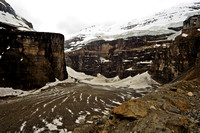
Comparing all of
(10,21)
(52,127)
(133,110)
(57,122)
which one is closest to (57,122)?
(57,122)

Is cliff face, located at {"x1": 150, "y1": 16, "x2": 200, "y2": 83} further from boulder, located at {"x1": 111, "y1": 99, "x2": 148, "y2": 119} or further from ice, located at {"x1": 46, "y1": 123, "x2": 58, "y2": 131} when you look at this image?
ice, located at {"x1": 46, "y1": 123, "x2": 58, "y2": 131}

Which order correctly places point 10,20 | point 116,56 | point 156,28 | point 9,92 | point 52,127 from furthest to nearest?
point 156,28
point 116,56
point 10,20
point 9,92
point 52,127

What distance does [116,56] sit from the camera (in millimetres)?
54844

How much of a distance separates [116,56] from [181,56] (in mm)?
36172

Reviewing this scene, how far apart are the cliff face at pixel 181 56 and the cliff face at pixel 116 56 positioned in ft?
41.2

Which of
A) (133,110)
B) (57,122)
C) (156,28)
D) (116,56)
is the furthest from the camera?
(156,28)

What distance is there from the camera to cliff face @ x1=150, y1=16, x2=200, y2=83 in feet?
56.8

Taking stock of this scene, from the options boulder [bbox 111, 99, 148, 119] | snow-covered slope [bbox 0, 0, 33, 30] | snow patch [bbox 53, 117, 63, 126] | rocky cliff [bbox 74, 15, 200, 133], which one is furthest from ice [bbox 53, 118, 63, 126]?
snow-covered slope [bbox 0, 0, 33, 30]

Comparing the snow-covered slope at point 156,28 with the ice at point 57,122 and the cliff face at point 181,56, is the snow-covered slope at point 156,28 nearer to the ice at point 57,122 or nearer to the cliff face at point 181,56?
the cliff face at point 181,56

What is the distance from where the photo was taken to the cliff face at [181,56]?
56.8 ft

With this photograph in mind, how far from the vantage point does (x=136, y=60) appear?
135ft

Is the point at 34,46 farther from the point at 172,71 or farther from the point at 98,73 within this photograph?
the point at 98,73

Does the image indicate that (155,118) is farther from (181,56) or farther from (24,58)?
(24,58)

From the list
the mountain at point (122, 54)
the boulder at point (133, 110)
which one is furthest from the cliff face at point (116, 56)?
the boulder at point (133, 110)
